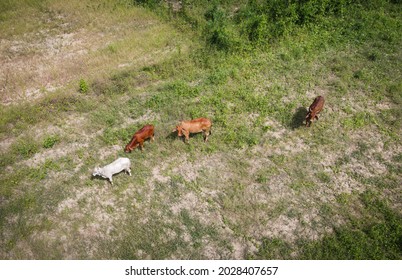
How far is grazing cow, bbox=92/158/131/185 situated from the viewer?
899 cm

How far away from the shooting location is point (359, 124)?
35.3 feet

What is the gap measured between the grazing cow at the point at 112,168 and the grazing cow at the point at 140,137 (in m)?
0.69

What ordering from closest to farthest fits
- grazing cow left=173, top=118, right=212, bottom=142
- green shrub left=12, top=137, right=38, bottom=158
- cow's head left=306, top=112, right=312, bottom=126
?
grazing cow left=173, top=118, right=212, bottom=142
green shrub left=12, top=137, right=38, bottom=158
cow's head left=306, top=112, right=312, bottom=126

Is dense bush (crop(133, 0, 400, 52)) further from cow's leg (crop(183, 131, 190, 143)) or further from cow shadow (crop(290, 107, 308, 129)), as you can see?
cow's leg (crop(183, 131, 190, 143))

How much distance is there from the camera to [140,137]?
973 cm

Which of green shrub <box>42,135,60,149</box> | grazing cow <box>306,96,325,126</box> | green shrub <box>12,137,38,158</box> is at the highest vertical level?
grazing cow <box>306,96,325,126</box>

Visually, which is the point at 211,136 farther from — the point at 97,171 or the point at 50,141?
the point at 50,141

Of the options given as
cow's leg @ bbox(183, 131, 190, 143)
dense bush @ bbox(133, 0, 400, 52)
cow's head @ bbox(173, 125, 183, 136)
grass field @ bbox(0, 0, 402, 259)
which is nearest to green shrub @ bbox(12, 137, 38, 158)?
grass field @ bbox(0, 0, 402, 259)

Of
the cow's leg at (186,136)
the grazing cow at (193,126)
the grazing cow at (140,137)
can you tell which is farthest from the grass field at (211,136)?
the grazing cow at (193,126)

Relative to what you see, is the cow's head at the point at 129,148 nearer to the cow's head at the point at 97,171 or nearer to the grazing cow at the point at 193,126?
the cow's head at the point at 97,171

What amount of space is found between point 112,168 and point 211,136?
3.36m

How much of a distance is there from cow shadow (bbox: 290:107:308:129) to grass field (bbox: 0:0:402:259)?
5 centimetres

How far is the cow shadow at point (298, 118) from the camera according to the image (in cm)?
1080

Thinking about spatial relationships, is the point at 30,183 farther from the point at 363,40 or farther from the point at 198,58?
the point at 363,40
